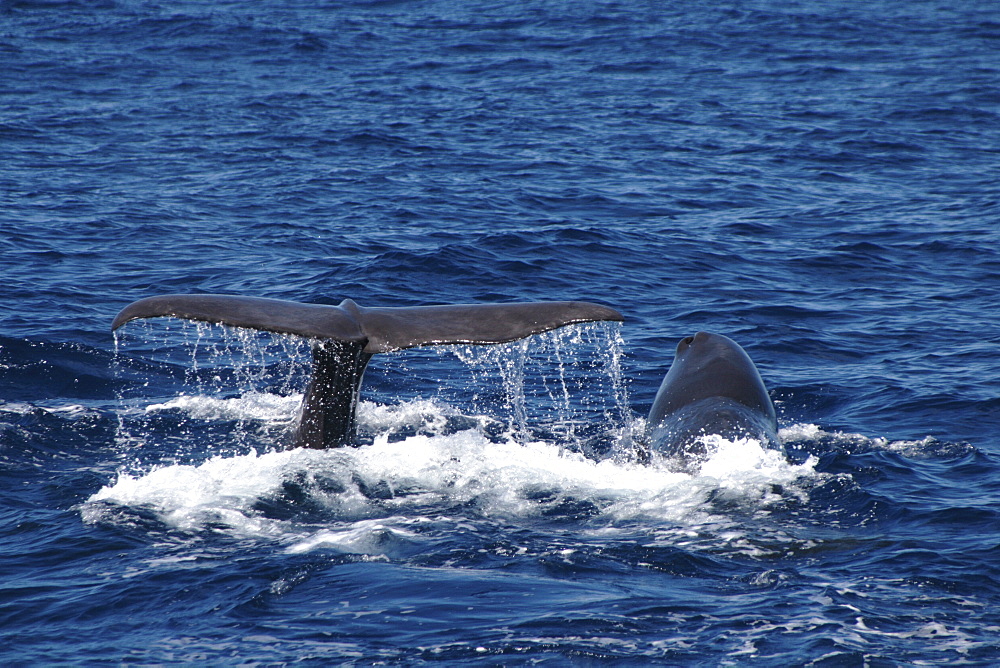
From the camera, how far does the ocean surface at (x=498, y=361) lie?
26.2 ft

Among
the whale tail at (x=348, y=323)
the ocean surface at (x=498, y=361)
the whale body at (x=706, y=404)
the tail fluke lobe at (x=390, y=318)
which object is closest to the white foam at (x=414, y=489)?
the ocean surface at (x=498, y=361)

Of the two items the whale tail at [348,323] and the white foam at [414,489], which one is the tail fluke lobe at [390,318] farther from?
the white foam at [414,489]

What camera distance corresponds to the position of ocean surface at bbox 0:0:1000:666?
799 cm

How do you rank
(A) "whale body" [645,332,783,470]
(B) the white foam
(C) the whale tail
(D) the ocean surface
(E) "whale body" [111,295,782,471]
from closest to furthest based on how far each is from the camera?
(D) the ocean surface < (C) the whale tail < (E) "whale body" [111,295,782,471] < (B) the white foam < (A) "whale body" [645,332,783,470]

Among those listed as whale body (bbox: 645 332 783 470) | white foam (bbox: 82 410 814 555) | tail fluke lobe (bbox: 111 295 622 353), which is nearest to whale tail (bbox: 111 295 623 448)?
tail fluke lobe (bbox: 111 295 622 353)

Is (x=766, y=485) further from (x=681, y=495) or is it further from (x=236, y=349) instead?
(x=236, y=349)

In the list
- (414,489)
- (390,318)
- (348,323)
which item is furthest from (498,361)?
(348,323)

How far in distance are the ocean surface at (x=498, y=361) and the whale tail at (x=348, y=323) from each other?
0.59 m

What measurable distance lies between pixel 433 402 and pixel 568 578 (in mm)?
5089

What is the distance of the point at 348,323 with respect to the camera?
9.77 m

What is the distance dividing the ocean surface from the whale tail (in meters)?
0.59

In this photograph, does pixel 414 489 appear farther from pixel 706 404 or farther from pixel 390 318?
pixel 706 404

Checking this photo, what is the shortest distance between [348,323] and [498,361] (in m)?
5.92

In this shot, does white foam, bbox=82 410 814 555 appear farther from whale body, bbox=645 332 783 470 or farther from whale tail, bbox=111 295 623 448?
whale tail, bbox=111 295 623 448
